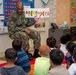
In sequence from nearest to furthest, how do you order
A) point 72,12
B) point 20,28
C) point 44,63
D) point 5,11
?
point 44,63, point 20,28, point 5,11, point 72,12

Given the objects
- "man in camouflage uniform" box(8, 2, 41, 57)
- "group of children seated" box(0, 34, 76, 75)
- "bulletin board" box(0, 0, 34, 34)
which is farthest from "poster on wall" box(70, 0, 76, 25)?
"group of children seated" box(0, 34, 76, 75)

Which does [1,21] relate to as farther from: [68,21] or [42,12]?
[68,21]

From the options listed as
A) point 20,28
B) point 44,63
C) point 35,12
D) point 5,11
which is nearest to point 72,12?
point 35,12

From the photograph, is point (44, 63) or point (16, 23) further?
point (16, 23)

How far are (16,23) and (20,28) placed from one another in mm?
150

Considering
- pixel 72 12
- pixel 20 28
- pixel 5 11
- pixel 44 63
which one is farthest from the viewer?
pixel 72 12

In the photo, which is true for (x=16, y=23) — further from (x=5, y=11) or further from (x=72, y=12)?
(x=72, y=12)

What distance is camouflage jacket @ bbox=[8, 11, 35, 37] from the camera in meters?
5.04

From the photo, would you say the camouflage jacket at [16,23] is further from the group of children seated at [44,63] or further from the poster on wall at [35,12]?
the group of children seated at [44,63]

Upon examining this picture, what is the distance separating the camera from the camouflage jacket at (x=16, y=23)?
16.5 feet

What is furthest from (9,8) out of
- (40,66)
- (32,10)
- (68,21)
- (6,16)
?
(40,66)

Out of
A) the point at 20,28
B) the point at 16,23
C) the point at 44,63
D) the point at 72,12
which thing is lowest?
the point at 44,63

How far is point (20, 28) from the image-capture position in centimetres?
509

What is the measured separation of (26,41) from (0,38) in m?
0.95
